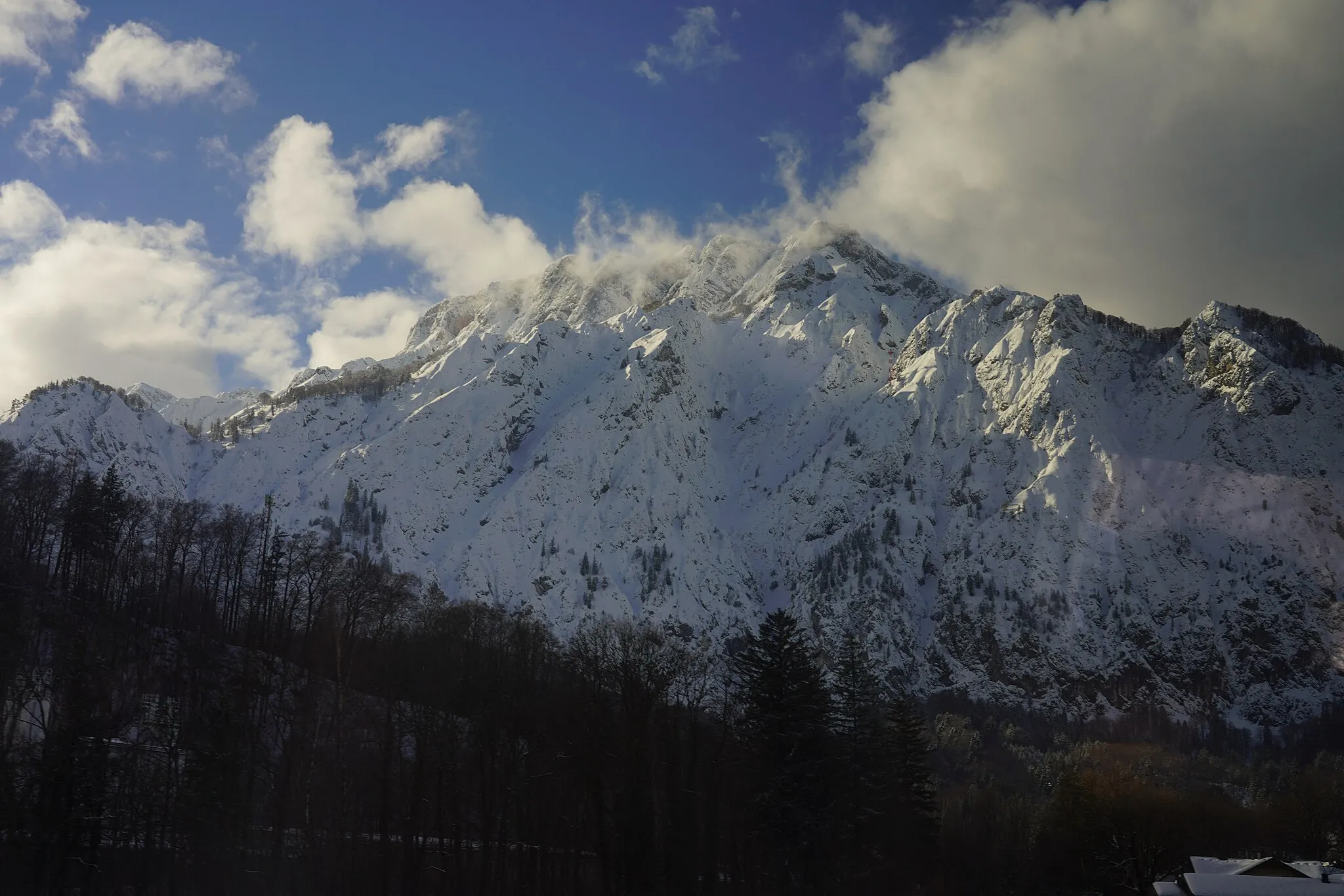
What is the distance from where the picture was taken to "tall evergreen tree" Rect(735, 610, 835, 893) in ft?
145

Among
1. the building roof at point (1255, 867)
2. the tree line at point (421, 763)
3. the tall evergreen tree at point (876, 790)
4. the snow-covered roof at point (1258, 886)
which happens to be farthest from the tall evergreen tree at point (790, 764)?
the building roof at point (1255, 867)

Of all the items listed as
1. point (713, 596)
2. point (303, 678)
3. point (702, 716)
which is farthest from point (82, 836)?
point (713, 596)

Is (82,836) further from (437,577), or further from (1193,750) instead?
(1193,750)

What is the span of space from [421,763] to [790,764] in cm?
1540

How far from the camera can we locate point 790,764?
44.7 metres

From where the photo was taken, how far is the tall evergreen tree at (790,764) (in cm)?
4409

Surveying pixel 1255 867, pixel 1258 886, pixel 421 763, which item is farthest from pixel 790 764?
pixel 1255 867

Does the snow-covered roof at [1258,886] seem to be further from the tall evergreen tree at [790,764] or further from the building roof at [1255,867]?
the tall evergreen tree at [790,764]

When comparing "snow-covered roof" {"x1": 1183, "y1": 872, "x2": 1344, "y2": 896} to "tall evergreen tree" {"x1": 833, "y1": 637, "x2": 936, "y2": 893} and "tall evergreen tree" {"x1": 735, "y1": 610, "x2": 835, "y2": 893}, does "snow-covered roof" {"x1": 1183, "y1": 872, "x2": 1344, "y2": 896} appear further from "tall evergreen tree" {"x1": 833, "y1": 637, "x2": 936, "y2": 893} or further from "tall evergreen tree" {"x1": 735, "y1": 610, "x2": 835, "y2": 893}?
"tall evergreen tree" {"x1": 735, "y1": 610, "x2": 835, "y2": 893}

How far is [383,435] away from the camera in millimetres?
189000

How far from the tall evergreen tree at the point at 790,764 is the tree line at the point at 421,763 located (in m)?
0.13

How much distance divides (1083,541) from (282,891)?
17638 cm

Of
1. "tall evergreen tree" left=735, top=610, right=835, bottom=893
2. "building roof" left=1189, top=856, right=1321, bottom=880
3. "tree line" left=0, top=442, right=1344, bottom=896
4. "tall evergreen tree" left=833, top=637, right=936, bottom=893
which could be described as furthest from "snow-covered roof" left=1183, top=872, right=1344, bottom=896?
"tall evergreen tree" left=735, top=610, right=835, bottom=893

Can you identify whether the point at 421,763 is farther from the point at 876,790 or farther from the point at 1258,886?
the point at 1258,886
